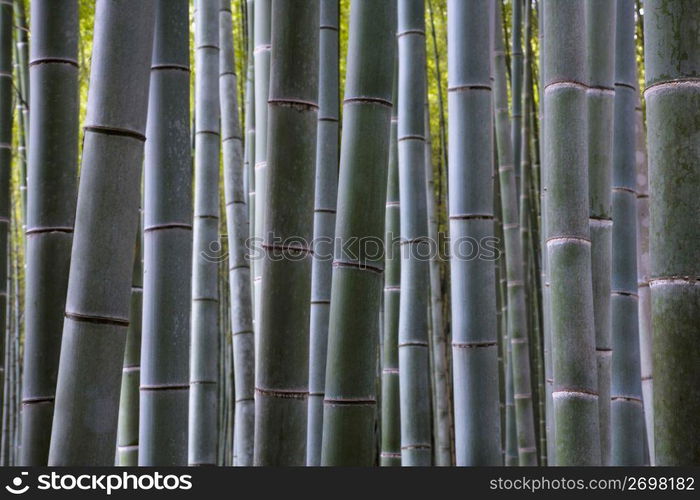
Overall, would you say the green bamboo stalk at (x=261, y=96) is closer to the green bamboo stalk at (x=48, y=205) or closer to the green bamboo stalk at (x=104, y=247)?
the green bamboo stalk at (x=48, y=205)

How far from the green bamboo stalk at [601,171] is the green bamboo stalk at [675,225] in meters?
0.58

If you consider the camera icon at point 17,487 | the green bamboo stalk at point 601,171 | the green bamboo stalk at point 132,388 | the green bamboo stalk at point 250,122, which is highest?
the green bamboo stalk at point 250,122

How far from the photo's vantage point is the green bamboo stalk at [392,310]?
101 inches

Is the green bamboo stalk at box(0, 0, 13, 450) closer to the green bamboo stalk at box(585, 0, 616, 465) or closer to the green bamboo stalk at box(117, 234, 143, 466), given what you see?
the green bamboo stalk at box(117, 234, 143, 466)

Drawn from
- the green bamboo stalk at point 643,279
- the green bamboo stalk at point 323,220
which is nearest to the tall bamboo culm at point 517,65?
the green bamboo stalk at point 643,279

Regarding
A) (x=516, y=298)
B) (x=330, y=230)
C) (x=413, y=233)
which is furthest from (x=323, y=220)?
(x=516, y=298)

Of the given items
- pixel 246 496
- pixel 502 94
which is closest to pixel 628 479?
pixel 246 496

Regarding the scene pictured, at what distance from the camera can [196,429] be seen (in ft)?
8.11

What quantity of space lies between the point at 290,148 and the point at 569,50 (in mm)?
561

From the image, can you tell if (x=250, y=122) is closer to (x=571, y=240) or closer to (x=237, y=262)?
(x=237, y=262)

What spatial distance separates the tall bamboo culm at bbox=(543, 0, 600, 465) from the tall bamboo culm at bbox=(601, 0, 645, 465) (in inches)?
19.3

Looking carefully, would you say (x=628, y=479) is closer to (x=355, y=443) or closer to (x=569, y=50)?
(x=355, y=443)

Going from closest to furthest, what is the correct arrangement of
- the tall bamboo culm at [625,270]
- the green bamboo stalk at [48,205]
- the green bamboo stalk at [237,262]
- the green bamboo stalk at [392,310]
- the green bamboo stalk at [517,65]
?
the green bamboo stalk at [48,205], the tall bamboo culm at [625,270], the green bamboo stalk at [237,262], the green bamboo stalk at [392,310], the green bamboo stalk at [517,65]

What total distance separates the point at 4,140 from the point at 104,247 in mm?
1230
